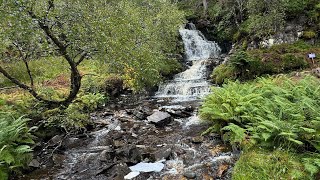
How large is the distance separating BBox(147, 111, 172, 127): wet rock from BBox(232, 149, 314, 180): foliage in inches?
205

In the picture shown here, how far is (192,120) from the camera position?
11.3 m

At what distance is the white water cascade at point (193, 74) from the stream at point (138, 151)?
334 centimetres

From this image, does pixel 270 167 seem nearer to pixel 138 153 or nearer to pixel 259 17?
pixel 138 153

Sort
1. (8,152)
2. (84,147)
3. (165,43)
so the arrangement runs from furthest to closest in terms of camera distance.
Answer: (165,43)
(84,147)
(8,152)

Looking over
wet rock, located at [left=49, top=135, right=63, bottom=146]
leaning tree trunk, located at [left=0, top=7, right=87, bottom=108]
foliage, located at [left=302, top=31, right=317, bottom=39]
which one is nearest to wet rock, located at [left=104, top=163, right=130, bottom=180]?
wet rock, located at [left=49, top=135, right=63, bottom=146]

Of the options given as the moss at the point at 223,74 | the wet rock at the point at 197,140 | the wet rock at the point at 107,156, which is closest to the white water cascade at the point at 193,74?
the moss at the point at 223,74

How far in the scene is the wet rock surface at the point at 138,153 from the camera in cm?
670

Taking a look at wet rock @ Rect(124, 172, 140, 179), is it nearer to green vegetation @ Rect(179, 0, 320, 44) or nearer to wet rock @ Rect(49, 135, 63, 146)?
wet rock @ Rect(49, 135, 63, 146)

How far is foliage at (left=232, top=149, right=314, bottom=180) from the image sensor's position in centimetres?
517

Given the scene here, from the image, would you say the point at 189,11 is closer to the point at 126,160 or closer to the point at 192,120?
the point at 192,120

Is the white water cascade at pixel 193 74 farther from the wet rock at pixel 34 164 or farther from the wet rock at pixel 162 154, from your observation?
the wet rock at pixel 34 164

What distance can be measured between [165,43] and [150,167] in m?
17.0

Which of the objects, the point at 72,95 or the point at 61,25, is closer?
the point at 61,25

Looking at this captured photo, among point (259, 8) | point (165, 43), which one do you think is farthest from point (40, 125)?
point (259, 8)
